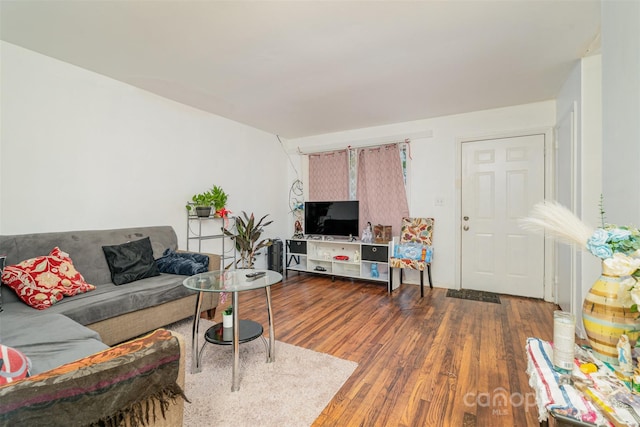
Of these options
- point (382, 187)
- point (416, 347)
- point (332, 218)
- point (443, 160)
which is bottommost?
point (416, 347)

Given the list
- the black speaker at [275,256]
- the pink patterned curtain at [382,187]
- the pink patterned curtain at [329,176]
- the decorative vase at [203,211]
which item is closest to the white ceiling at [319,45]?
the pink patterned curtain at [382,187]

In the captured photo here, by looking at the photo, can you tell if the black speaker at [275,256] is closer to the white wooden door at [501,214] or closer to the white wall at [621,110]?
the white wooden door at [501,214]

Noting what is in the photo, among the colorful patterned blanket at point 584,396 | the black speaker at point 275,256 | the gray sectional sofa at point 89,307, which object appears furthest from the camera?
the black speaker at point 275,256

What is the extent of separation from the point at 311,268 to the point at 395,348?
2499 mm

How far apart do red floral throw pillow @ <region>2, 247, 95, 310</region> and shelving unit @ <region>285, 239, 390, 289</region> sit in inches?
115

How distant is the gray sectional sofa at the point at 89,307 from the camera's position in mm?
1499

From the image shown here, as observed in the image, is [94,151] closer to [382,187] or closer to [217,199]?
[217,199]

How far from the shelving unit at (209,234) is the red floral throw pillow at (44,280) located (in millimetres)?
1423

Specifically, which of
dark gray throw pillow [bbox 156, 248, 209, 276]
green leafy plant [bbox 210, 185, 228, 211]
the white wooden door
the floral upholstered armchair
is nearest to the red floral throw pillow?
dark gray throw pillow [bbox 156, 248, 209, 276]

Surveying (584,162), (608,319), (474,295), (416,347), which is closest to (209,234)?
(416,347)

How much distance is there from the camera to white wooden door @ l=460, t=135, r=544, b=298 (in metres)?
3.61

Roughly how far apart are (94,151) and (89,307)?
5.34 ft

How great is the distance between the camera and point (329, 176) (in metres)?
4.98

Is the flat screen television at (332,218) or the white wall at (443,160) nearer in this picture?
the white wall at (443,160)
